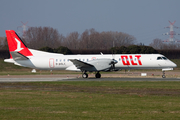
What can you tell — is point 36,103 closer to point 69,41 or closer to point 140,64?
point 140,64

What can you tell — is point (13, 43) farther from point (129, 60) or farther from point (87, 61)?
point (129, 60)

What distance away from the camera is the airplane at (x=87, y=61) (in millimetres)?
33375

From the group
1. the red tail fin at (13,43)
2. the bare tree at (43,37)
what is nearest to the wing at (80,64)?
the red tail fin at (13,43)

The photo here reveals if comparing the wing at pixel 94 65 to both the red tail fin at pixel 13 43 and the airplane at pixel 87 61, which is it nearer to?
the airplane at pixel 87 61

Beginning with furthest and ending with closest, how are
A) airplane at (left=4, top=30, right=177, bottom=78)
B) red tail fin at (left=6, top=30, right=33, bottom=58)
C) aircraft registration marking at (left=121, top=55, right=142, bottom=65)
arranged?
1. red tail fin at (left=6, top=30, right=33, bottom=58)
2. aircraft registration marking at (left=121, top=55, right=142, bottom=65)
3. airplane at (left=4, top=30, right=177, bottom=78)

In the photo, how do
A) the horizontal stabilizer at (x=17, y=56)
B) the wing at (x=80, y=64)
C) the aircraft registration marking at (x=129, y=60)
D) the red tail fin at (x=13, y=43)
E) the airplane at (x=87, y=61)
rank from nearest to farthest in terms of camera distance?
the wing at (x=80, y=64), the airplane at (x=87, y=61), the aircraft registration marking at (x=129, y=60), the horizontal stabilizer at (x=17, y=56), the red tail fin at (x=13, y=43)

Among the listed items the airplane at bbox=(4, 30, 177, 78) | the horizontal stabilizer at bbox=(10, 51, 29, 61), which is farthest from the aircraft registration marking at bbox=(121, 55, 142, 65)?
the horizontal stabilizer at bbox=(10, 51, 29, 61)

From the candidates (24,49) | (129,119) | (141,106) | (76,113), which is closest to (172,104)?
(141,106)

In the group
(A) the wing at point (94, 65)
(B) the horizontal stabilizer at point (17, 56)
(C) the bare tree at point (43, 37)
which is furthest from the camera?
(C) the bare tree at point (43, 37)

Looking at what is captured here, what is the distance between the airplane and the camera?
33375 millimetres

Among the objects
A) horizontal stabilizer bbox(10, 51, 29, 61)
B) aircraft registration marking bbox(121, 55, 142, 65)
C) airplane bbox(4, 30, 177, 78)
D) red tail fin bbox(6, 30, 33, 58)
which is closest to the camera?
airplane bbox(4, 30, 177, 78)

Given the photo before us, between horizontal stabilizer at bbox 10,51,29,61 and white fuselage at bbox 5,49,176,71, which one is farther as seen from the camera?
horizontal stabilizer at bbox 10,51,29,61

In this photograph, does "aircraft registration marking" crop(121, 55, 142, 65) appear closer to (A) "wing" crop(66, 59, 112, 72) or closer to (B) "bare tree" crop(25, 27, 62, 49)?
(A) "wing" crop(66, 59, 112, 72)

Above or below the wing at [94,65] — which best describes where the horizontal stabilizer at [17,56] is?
above
